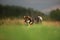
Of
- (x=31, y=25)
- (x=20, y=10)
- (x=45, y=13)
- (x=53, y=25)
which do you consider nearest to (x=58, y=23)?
(x=53, y=25)

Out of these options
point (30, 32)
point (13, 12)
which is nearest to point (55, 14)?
point (30, 32)

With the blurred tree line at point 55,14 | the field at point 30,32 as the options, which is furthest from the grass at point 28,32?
the blurred tree line at point 55,14

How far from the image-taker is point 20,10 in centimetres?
181

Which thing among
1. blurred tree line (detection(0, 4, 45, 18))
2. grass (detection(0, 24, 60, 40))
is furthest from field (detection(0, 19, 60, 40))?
blurred tree line (detection(0, 4, 45, 18))

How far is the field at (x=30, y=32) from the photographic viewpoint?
175 centimetres

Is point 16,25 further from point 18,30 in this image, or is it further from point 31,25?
point 31,25

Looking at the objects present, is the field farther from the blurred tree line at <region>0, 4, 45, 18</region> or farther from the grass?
the blurred tree line at <region>0, 4, 45, 18</region>

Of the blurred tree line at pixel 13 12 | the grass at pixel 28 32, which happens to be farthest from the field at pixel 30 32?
the blurred tree line at pixel 13 12

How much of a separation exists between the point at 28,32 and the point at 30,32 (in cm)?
2

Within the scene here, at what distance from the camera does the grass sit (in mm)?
1745

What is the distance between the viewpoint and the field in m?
1.75

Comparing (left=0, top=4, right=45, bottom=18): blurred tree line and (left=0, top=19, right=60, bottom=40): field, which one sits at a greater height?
(left=0, top=4, right=45, bottom=18): blurred tree line

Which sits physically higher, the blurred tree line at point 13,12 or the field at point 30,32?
the blurred tree line at point 13,12

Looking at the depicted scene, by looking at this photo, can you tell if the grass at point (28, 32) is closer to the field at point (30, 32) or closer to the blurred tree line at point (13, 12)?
the field at point (30, 32)
